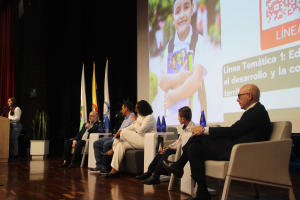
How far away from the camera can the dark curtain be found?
8.48 m

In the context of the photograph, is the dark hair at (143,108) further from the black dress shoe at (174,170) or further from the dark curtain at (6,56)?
the dark curtain at (6,56)

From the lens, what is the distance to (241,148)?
2.23 meters

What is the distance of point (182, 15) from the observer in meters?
5.29

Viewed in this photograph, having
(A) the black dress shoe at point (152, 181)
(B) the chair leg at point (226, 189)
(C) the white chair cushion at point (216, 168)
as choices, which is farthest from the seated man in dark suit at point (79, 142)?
(B) the chair leg at point (226, 189)

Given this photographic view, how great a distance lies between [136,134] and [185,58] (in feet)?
5.48

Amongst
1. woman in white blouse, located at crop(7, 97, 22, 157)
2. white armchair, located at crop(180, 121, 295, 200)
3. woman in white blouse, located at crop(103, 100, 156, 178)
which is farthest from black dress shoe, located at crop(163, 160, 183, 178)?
woman in white blouse, located at crop(7, 97, 22, 157)

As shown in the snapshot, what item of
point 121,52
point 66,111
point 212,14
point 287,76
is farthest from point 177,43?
point 66,111

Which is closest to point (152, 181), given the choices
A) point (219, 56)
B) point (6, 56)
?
point (219, 56)

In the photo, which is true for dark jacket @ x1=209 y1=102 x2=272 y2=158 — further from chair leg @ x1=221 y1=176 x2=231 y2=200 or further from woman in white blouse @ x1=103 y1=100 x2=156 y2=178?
woman in white blouse @ x1=103 y1=100 x2=156 y2=178

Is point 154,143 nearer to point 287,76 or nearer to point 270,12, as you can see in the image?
point 287,76

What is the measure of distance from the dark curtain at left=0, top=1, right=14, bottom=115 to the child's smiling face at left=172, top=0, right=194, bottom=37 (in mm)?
5180

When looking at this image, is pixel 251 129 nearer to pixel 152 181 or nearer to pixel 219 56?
pixel 152 181

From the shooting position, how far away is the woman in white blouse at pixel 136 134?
4.07 metres

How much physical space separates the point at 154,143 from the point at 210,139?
132cm
